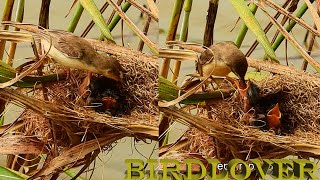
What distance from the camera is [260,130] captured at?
0.83 metres

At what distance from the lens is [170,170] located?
877 millimetres

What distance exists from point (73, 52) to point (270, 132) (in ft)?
1.13

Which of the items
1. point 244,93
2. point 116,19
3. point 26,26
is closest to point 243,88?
point 244,93

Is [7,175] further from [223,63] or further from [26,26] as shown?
[223,63]

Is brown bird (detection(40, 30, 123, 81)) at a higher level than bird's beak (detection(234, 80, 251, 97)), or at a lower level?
higher

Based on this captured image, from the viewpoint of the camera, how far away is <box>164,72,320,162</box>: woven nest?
81 cm

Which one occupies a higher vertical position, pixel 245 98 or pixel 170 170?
pixel 245 98

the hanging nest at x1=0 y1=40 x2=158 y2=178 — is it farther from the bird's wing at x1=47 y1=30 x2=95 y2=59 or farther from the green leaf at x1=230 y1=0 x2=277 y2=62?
the green leaf at x1=230 y1=0 x2=277 y2=62

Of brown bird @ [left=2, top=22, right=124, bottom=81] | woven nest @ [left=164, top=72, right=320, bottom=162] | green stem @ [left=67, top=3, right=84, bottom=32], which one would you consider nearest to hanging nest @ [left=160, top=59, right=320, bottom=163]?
woven nest @ [left=164, top=72, right=320, bottom=162]

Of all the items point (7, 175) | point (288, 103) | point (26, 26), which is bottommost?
point (7, 175)

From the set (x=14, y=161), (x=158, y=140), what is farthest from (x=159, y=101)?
(x=14, y=161)

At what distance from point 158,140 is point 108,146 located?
0.09 metres

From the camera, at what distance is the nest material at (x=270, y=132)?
807 mm

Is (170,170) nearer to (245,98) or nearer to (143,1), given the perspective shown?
(245,98)
